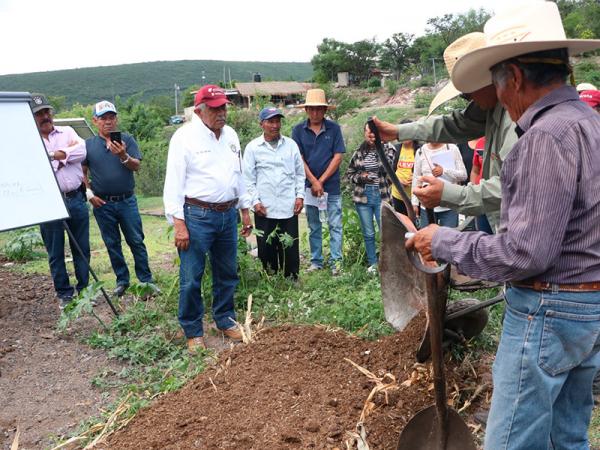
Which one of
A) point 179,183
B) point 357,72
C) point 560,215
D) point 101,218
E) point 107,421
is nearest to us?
point 560,215

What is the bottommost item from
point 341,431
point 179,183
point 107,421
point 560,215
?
point 107,421

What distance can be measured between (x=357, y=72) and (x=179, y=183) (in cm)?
5386

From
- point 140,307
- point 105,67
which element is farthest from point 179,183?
point 105,67

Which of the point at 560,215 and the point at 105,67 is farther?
the point at 105,67

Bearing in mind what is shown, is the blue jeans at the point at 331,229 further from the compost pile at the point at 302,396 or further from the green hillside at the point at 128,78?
the green hillside at the point at 128,78

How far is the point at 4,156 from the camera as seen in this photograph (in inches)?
213

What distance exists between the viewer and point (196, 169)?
15.9 ft

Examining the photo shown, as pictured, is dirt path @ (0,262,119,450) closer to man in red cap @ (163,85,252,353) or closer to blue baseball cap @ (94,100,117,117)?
man in red cap @ (163,85,252,353)

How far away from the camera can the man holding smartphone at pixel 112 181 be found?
6324mm

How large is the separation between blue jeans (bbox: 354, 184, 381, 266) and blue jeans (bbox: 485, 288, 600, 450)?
15.0 ft

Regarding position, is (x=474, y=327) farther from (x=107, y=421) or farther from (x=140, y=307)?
(x=140, y=307)

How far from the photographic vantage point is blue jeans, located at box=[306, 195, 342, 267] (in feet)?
23.3

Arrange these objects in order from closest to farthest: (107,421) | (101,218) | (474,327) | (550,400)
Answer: (550,400) < (107,421) < (474,327) < (101,218)

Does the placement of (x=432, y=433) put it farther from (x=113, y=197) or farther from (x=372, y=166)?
(x=113, y=197)
